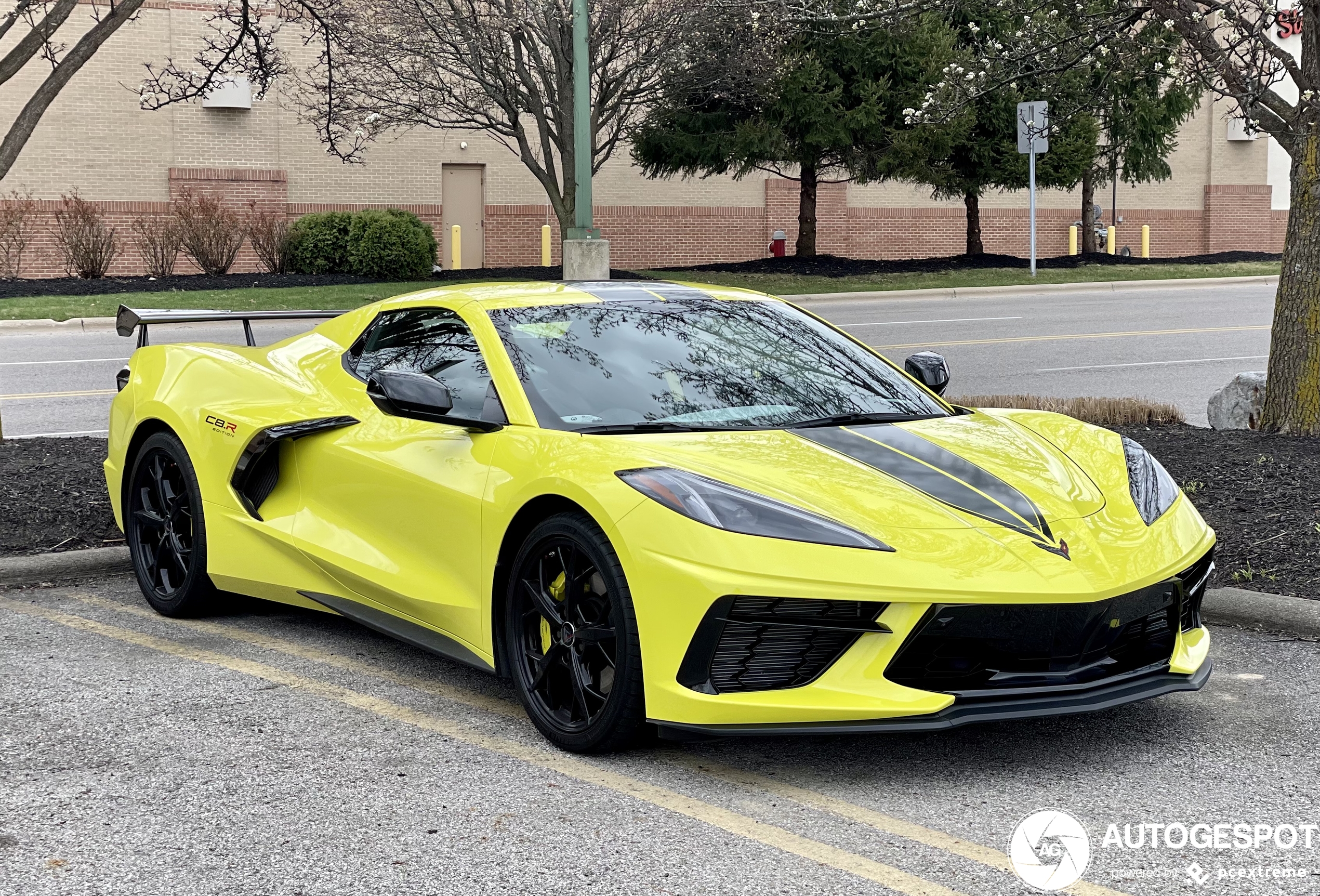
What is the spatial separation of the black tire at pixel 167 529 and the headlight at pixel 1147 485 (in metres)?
3.43

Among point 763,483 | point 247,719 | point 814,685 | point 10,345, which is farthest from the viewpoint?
point 10,345

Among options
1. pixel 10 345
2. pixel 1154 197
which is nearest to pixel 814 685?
pixel 10 345

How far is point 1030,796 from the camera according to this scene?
12.7 ft

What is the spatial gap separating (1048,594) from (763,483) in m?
0.82

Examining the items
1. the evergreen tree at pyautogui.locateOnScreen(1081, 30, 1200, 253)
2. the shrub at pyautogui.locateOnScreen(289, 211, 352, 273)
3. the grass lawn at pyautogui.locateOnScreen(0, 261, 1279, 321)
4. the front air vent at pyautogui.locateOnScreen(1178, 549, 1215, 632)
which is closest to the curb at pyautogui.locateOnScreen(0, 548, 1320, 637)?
the front air vent at pyautogui.locateOnScreen(1178, 549, 1215, 632)

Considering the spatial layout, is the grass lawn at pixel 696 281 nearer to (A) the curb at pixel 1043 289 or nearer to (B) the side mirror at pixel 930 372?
(A) the curb at pixel 1043 289

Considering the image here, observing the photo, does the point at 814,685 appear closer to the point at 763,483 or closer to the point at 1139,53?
the point at 763,483

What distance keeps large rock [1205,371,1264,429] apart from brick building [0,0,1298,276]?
77.7 ft

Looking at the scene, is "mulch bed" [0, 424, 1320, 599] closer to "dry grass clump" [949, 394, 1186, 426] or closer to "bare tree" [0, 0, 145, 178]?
"dry grass clump" [949, 394, 1186, 426]

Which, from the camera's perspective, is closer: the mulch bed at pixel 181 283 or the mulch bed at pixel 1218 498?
the mulch bed at pixel 1218 498

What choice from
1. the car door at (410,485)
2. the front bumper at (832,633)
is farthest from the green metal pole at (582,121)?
the front bumper at (832,633)

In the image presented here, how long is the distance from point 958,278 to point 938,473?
2527cm

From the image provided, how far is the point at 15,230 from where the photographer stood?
27.8 m

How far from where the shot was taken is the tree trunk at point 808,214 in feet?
102
